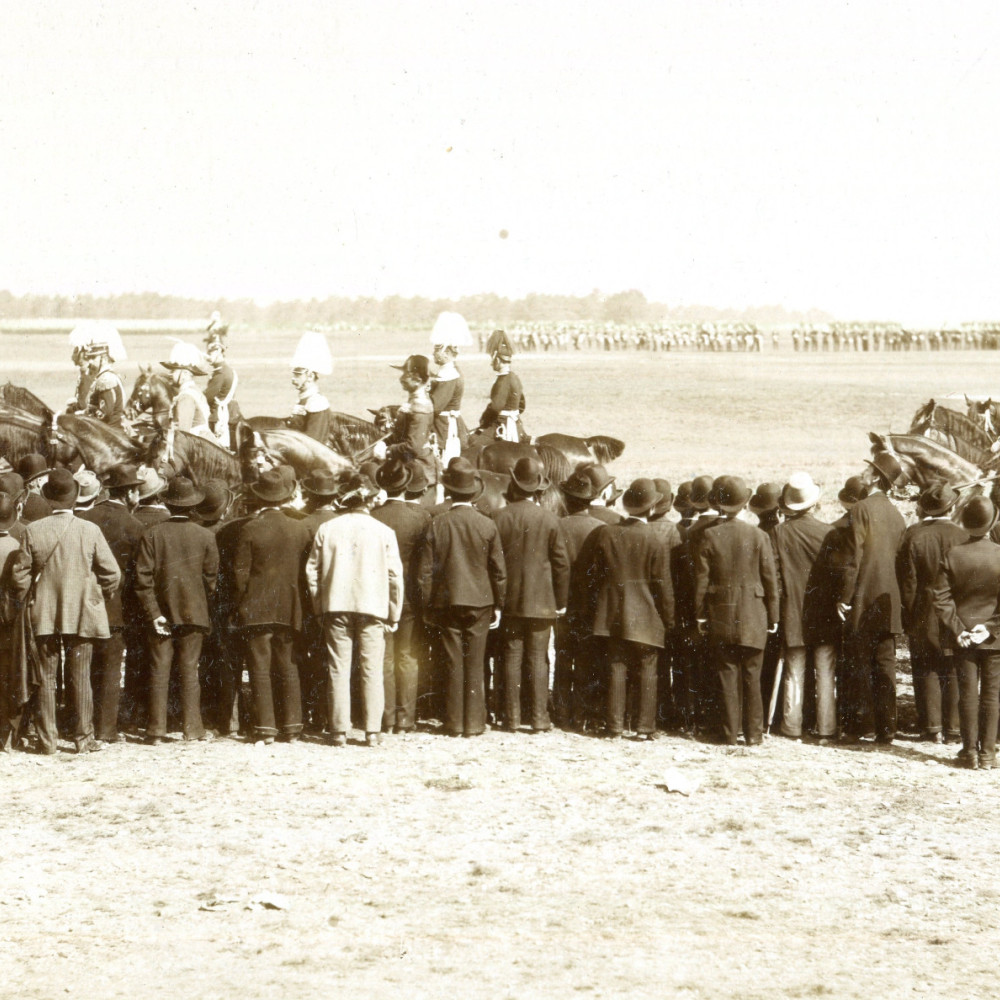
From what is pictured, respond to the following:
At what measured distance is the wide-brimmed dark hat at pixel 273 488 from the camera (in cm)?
993

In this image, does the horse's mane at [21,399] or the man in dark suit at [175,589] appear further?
the horse's mane at [21,399]

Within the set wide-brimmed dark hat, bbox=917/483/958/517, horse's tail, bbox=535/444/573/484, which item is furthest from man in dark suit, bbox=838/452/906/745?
horse's tail, bbox=535/444/573/484

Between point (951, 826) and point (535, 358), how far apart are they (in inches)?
2561

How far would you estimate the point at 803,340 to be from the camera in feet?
289

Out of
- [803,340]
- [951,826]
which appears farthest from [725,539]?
[803,340]

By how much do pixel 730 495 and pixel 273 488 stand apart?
3.02 m

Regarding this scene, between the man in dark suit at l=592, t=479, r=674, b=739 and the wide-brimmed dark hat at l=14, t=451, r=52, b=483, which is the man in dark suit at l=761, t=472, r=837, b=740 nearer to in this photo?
the man in dark suit at l=592, t=479, r=674, b=739

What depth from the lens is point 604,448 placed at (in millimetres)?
15508

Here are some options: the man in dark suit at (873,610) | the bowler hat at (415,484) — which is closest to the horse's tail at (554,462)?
the bowler hat at (415,484)

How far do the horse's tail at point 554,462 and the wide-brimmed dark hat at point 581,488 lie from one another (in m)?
3.93

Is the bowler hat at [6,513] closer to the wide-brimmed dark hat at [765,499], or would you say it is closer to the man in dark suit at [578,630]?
the man in dark suit at [578,630]

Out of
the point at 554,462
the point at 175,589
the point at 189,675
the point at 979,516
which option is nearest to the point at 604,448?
the point at 554,462

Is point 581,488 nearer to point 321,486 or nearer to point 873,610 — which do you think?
point 321,486

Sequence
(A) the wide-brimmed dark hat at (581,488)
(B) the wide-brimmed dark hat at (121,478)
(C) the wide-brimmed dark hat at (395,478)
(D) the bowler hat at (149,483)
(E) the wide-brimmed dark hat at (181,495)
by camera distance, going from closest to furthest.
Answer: (E) the wide-brimmed dark hat at (181,495)
(B) the wide-brimmed dark hat at (121,478)
(C) the wide-brimmed dark hat at (395,478)
(A) the wide-brimmed dark hat at (581,488)
(D) the bowler hat at (149,483)
